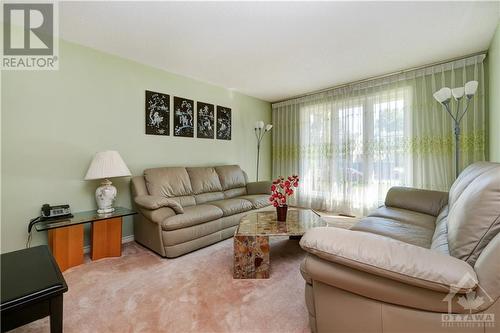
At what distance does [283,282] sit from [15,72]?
10.8 feet

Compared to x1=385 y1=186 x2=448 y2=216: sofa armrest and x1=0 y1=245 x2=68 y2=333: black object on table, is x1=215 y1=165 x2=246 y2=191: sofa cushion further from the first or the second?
x1=0 y1=245 x2=68 y2=333: black object on table

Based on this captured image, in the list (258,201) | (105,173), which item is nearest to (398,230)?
(258,201)

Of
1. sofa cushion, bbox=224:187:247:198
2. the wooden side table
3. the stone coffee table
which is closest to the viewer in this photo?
the stone coffee table

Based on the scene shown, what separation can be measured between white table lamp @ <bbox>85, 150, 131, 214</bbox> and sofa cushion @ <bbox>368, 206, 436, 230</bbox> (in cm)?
287

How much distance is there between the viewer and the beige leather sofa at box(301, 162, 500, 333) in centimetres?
84

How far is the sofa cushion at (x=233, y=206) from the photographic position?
9.52ft

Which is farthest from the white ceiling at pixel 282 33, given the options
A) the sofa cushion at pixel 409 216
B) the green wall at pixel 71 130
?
the sofa cushion at pixel 409 216

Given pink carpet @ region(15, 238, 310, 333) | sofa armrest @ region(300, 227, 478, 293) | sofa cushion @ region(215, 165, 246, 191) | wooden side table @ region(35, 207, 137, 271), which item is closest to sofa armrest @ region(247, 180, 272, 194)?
sofa cushion @ region(215, 165, 246, 191)

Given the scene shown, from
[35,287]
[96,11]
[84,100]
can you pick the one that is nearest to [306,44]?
[96,11]

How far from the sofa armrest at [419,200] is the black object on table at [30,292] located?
10.0 feet

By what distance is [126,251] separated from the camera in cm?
259

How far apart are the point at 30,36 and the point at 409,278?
3.74 meters

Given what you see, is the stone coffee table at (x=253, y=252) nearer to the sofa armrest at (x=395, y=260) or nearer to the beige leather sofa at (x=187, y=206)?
the beige leather sofa at (x=187, y=206)

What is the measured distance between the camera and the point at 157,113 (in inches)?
128
